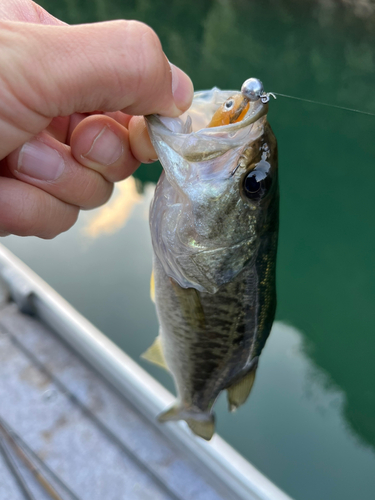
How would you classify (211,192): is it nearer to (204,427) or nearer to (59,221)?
(59,221)

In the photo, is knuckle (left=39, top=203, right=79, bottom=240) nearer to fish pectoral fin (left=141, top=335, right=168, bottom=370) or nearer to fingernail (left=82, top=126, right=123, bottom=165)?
fingernail (left=82, top=126, right=123, bottom=165)

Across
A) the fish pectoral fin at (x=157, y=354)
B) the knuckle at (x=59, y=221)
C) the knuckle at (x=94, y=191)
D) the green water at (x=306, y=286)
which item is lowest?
the green water at (x=306, y=286)

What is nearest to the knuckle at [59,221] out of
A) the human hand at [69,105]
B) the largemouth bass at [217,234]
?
the human hand at [69,105]

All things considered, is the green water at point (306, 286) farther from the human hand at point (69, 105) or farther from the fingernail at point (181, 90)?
the fingernail at point (181, 90)

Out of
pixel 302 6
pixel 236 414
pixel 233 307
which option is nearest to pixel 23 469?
pixel 233 307

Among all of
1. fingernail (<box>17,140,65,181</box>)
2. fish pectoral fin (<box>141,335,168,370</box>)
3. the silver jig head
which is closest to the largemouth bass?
the silver jig head

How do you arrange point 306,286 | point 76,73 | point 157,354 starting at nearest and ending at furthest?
point 76,73 < point 157,354 < point 306,286

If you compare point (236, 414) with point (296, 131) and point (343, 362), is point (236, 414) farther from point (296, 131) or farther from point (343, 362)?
point (296, 131)

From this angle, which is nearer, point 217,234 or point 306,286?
point 217,234

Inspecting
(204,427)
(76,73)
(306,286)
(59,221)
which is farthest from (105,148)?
(306,286)
